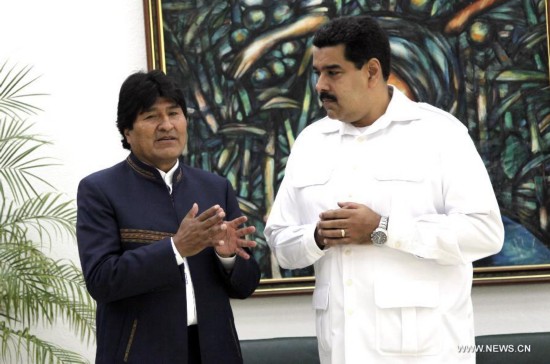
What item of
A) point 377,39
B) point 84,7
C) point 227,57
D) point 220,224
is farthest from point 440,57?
point 220,224

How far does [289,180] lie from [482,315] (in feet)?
5.37

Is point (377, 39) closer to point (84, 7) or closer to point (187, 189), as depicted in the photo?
point (187, 189)

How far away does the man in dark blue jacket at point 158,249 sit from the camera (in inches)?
105

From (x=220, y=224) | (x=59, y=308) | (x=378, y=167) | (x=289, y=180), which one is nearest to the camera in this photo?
(x=220, y=224)

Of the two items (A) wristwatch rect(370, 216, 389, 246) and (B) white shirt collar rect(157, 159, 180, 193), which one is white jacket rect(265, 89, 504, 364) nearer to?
(A) wristwatch rect(370, 216, 389, 246)

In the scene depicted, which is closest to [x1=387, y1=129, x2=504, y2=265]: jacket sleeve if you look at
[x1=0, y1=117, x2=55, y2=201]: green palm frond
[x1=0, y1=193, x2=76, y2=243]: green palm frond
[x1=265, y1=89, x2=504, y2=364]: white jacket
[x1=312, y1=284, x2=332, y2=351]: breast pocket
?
[x1=265, y1=89, x2=504, y2=364]: white jacket

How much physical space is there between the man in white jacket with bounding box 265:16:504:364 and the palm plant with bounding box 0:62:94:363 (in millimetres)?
1232

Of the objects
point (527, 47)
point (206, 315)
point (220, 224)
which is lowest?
point (206, 315)

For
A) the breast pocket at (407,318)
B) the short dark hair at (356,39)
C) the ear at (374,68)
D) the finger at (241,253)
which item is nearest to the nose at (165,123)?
the finger at (241,253)

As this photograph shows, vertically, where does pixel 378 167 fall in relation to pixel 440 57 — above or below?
below

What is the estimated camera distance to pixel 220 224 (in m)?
2.64

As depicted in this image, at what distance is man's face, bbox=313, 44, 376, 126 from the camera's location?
2.89m

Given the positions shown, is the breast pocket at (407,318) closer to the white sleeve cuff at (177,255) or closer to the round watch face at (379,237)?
the round watch face at (379,237)

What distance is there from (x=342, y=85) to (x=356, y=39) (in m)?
0.15
